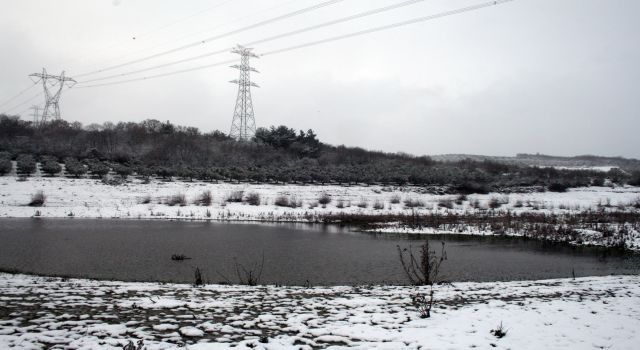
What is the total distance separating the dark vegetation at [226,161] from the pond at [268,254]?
70.0 ft

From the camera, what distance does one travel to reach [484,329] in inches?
266

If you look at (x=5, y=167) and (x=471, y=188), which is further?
(x=471, y=188)

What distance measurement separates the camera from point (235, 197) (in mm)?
35562

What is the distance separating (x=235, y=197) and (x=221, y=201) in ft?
4.21

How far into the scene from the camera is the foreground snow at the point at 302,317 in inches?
237

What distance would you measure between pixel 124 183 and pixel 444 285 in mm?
33979

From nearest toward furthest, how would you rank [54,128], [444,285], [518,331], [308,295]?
[518,331], [308,295], [444,285], [54,128]

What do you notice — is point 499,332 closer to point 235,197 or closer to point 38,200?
point 235,197

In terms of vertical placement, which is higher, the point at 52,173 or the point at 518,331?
the point at 52,173

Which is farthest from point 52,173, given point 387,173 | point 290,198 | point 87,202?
point 387,173

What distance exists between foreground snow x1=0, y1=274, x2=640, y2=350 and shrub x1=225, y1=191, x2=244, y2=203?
2464cm

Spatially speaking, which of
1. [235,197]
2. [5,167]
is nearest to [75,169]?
[5,167]

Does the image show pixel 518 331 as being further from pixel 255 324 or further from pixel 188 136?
pixel 188 136

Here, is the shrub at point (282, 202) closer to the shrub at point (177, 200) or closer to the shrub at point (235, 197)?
the shrub at point (235, 197)
